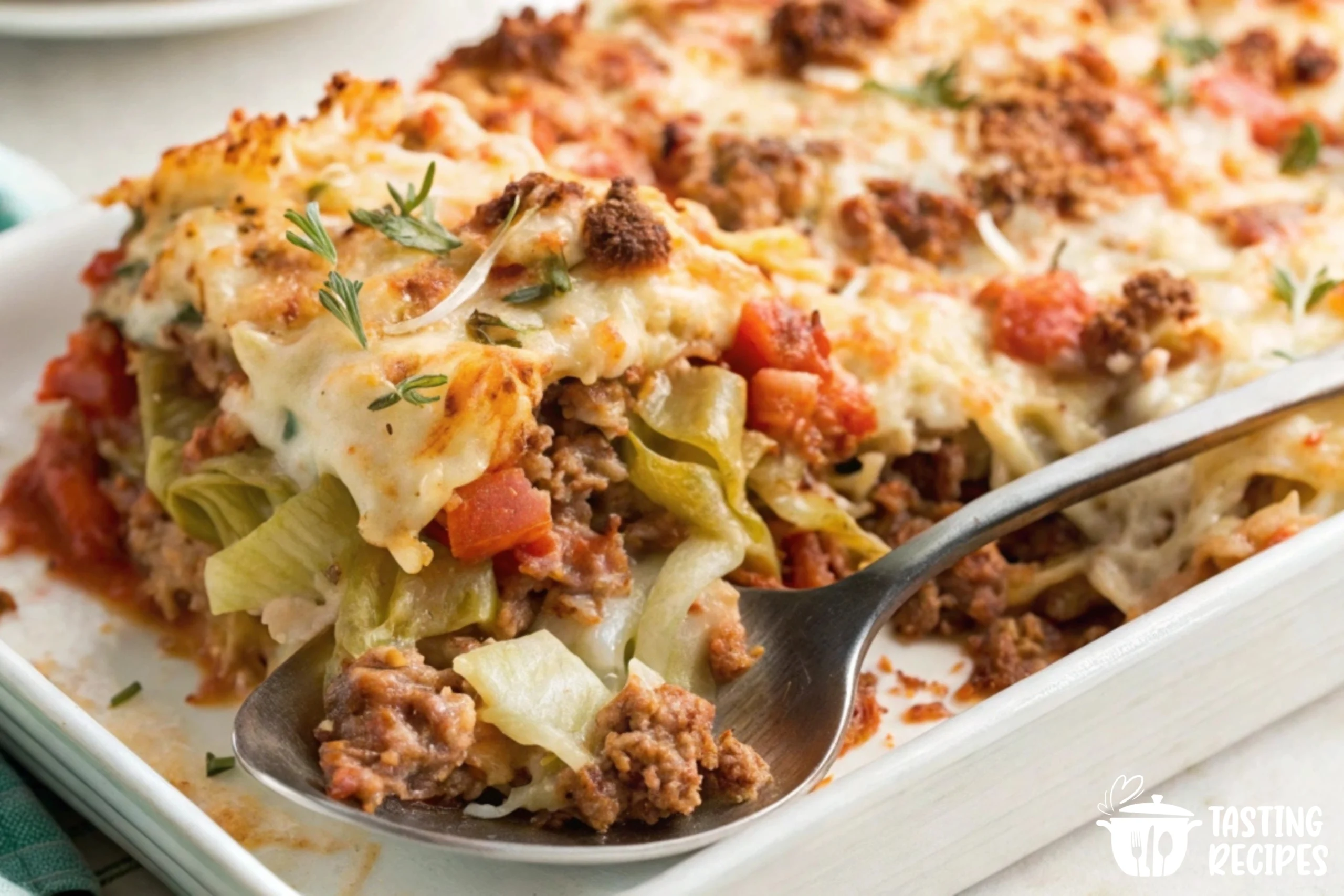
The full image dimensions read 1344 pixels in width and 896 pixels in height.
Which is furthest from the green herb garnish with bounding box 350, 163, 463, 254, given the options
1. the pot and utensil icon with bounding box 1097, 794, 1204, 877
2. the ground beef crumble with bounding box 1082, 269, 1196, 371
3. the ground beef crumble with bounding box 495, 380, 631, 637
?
the pot and utensil icon with bounding box 1097, 794, 1204, 877

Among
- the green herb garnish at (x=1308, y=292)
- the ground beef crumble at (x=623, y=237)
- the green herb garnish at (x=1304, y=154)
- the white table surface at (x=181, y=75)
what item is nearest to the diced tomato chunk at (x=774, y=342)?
the ground beef crumble at (x=623, y=237)

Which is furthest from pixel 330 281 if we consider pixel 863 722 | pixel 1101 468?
pixel 1101 468

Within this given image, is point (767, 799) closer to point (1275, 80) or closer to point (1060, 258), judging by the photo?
point (1060, 258)

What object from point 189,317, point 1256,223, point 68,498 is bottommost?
point 1256,223

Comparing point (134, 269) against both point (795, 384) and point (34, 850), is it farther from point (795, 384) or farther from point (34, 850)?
point (795, 384)

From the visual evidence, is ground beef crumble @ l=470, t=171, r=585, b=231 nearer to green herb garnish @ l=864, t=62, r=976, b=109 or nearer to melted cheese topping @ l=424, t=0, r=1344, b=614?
melted cheese topping @ l=424, t=0, r=1344, b=614

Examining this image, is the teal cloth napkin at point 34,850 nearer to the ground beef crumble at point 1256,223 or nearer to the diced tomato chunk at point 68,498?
the diced tomato chunk at point 68,498
